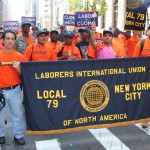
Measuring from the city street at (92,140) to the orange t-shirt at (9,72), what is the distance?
108 cm

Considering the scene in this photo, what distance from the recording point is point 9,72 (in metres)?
5.49

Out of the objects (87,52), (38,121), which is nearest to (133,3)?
(87,52)

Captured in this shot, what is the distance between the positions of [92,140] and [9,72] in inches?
75.0

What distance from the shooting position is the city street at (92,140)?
582 centimetres

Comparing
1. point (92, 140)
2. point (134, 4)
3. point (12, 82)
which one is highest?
point (134, 4)

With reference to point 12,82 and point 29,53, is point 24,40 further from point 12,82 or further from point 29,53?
point 12,82

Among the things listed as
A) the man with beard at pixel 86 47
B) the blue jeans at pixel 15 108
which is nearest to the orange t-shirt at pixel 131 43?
the man with beard at pixel 86 47

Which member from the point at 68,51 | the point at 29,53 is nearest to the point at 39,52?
the point at 29,53

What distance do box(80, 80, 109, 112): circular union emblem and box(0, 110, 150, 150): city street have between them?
72 centimetres

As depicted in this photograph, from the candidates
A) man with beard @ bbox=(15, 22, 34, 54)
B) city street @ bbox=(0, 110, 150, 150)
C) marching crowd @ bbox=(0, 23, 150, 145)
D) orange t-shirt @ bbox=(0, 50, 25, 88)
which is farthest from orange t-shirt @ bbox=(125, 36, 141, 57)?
orange t-shirt @ bbox=(0, 50, 25, 88)

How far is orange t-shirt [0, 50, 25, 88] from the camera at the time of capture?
547cm

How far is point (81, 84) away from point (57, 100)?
0.44 meters

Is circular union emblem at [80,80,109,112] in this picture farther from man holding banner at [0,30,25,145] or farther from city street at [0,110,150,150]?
man holding banner at [0,30,25,145]

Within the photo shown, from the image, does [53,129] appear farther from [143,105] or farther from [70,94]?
[143,105]
